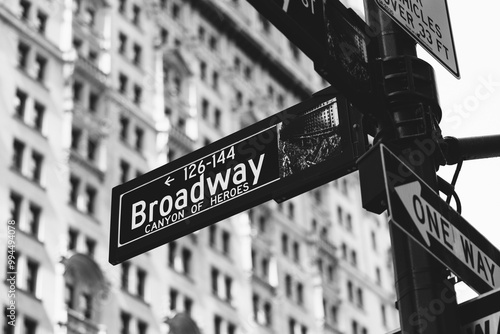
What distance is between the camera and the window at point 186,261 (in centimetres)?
5532

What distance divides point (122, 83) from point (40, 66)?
6838 millimetres

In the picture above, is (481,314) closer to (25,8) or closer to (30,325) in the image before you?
(30,325)

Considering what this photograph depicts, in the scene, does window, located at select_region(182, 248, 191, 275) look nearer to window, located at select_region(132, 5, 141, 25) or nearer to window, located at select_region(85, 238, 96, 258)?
window, located at select_region(85, 238, 96, 258)

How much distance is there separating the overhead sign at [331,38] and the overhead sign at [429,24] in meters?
0.21

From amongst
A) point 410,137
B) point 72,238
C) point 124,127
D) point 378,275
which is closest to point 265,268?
point 124,127

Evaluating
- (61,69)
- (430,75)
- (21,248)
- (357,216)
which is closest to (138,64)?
(61,69)

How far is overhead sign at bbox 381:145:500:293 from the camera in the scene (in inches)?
196

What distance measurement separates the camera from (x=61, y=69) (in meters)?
52.0

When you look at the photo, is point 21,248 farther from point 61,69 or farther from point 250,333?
point 250,333

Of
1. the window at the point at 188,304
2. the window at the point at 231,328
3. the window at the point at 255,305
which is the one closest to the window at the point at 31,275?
the window at the point at 188,304

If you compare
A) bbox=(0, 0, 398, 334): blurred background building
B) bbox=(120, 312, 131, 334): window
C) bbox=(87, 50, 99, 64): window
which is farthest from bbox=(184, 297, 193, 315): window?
bbox=(87, 50, 99, 64): window

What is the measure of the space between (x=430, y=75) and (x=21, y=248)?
131 ft

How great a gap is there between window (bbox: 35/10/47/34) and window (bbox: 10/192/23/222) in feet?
33.5

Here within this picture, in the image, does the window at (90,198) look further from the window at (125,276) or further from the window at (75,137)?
the window at (125,276)
